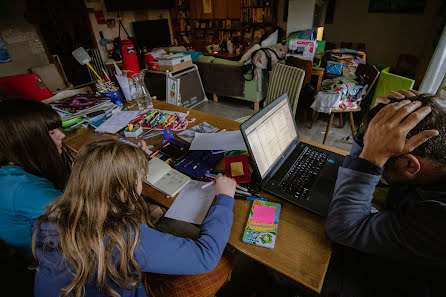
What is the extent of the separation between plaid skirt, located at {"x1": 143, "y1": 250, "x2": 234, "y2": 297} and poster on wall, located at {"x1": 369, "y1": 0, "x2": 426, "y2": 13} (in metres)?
5.55

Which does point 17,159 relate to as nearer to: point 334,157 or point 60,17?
point 334,157

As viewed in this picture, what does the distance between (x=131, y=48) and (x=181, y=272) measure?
254 centimetres

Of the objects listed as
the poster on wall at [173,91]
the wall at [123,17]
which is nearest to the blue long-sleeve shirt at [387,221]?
the poster on wall at [173,91]

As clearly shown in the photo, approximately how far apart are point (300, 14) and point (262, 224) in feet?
12.6

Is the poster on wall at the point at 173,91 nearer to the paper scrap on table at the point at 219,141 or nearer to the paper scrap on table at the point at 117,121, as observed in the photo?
the paper scrap on table at the point at 117,121

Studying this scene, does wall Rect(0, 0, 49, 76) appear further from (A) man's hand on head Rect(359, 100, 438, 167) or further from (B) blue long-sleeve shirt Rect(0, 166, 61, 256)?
(A) man's hand on head Rect(359, 100, 438, 167)

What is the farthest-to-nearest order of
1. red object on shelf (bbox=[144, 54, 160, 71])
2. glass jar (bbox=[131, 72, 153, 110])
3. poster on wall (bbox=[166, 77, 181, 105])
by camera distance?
red object on shelf (bbox=[144, 54, 160, 71]) < poster on wall (bbox=[166, 77, 181, 105]) < glass jar (bbox=[131, 72, 153, 110])

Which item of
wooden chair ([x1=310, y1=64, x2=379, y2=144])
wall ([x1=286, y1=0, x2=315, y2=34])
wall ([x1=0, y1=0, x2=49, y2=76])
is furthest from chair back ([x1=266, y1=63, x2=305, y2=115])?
wall ([x1=0, y1=0, x2=49, y2=76])

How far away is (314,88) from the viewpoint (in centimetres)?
328

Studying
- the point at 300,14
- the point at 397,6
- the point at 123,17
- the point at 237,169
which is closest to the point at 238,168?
the point at 237,169

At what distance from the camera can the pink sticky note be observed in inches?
32.5

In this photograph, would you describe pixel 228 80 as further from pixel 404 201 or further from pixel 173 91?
pixel 404 201

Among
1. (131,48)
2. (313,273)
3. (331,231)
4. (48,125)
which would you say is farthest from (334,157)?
(131,48)

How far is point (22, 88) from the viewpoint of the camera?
2066 millimetres
